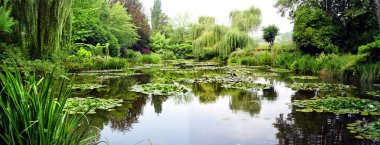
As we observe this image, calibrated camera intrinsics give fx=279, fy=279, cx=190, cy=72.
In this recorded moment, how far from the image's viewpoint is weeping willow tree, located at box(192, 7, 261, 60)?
22.5 metres

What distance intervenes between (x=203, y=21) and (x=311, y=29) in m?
14.0

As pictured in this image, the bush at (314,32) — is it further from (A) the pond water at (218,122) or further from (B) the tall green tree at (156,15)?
(B) the tall green tree at (156,15)

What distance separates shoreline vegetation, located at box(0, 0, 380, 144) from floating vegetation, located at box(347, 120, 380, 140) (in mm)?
3401

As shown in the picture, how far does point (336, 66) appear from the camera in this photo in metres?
10.9

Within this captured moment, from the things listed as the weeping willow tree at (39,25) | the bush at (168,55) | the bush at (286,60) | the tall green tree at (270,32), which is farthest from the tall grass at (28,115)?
the bush at (168,55)

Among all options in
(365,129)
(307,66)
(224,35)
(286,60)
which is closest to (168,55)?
(224,35)

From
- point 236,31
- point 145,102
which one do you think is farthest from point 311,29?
point 145,102

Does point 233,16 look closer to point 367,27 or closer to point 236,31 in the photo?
point 236,31

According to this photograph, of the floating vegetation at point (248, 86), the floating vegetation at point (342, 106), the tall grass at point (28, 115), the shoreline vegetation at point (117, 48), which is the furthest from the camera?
the floating vegetation at point (248, 86)

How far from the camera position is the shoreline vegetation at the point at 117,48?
6.98 ft

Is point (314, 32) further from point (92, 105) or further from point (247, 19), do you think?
point (92, 105)

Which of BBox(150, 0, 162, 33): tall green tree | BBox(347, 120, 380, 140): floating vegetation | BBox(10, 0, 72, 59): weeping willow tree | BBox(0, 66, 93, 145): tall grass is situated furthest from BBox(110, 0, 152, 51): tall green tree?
BBox(0, 66, 93, 145): tall grass

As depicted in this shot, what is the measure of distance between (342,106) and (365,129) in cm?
152

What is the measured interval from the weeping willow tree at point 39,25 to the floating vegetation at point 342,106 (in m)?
5.07
